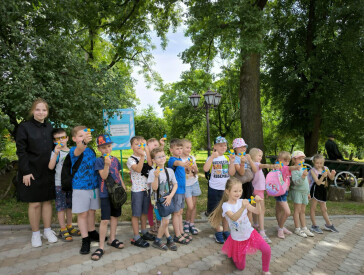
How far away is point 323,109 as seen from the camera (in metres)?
11.6

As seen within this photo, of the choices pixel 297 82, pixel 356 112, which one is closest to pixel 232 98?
pixel 297 82

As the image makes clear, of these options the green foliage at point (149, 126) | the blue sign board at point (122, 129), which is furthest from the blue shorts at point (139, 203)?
the green foliage at point (149, 126)

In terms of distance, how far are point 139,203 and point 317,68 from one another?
32.4 feet

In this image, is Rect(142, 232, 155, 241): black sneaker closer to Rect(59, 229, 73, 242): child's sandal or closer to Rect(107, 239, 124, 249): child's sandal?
Rect(107, 239, 124, 249): child's sandal

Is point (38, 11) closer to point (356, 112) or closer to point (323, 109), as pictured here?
point (323, 109)

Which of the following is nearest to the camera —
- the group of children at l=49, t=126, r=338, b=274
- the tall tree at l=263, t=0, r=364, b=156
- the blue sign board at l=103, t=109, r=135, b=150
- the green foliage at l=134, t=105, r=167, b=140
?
the group of children at l=49, t=126, r=338, b=274

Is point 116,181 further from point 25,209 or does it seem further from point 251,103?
point 251,103

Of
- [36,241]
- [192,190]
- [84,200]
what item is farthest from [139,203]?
[36,241]

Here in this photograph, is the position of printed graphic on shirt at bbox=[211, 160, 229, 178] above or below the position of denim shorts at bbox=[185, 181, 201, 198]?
above

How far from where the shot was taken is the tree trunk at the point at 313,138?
12.2m

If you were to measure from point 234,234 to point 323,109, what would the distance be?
1018cm

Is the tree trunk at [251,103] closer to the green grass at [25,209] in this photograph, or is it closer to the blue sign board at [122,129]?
the green grass at [25,209]

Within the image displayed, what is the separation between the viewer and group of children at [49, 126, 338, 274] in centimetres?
350

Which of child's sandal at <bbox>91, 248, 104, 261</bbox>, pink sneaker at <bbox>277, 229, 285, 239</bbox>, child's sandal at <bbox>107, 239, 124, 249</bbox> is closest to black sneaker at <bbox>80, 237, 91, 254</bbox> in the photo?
child's sandal at <bbox>91, 248, 104, 261</bbox>
